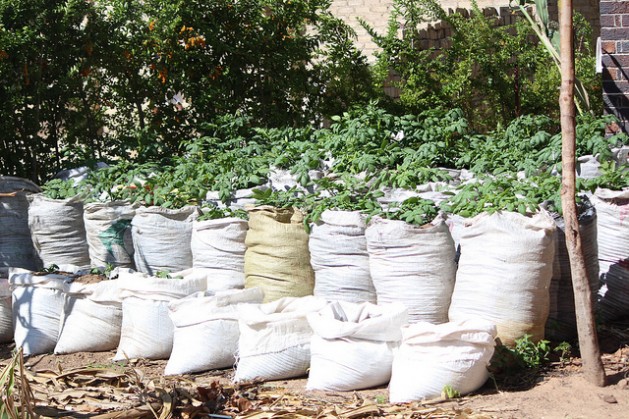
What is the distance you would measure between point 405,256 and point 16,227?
10.7 ft

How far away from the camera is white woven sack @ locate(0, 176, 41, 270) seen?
6.81 m

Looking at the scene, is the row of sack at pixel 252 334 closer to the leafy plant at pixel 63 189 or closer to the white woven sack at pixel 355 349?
the white woven sack at pixel 355 349

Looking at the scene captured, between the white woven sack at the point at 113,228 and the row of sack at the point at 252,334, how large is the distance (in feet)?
1.41

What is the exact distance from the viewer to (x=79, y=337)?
5.88 m

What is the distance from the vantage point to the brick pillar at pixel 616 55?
6.26m

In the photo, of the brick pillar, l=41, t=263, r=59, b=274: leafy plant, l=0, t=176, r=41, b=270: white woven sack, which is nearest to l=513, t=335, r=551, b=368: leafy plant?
the brick pillar

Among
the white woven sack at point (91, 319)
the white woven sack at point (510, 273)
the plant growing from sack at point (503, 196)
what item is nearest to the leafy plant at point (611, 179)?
the plant growing from sack at point (503, 196)

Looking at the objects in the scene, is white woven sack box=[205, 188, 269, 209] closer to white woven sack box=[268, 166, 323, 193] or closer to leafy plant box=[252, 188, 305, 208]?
white woven sack box=[268, 166, 323, 193]

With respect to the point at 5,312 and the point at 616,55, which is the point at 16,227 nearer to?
the point at 5,312

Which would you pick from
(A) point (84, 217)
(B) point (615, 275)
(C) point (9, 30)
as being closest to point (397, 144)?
(B) point (615, 275)

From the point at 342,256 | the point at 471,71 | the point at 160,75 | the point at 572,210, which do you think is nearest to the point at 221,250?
the point at 342,256

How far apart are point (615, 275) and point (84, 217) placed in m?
3.53

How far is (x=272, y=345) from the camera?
197 inches

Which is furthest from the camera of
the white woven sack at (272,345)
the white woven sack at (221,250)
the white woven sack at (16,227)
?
the white woven sack at (16,227)
